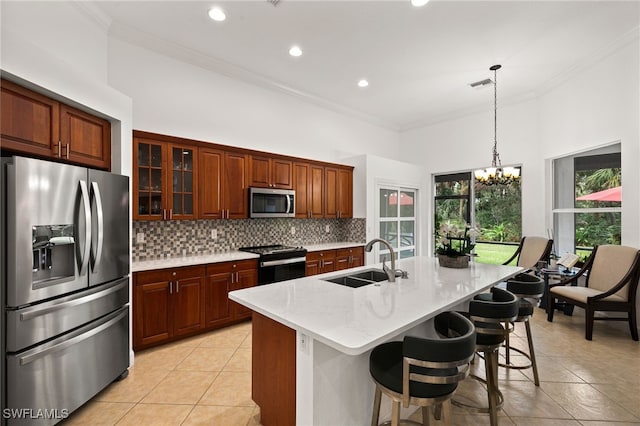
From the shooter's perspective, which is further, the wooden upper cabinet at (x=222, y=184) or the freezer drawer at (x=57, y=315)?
the wooden upper cabinet at (x=222, y=184)

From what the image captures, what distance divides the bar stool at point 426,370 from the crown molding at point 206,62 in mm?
3942

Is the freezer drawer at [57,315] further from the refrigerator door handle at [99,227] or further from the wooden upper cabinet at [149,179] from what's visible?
the wooden upper cabinet at [149,179]

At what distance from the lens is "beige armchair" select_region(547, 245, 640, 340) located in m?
3.25

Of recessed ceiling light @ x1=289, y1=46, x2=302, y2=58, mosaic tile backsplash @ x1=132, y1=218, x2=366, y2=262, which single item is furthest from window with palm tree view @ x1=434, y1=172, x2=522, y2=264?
recessed ceiling light @ x1=289, y1=46, x2=302, y2=58

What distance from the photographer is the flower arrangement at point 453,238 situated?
2.84 metres

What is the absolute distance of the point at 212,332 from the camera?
11.4 ft

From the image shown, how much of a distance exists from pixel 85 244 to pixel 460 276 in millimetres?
2982

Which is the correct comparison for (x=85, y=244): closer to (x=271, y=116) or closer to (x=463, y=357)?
(x=463, y=357)

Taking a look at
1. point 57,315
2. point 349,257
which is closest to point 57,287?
point 57,315

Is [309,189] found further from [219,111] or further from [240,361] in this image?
[240,361]

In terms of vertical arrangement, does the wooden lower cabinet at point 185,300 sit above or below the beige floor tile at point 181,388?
above

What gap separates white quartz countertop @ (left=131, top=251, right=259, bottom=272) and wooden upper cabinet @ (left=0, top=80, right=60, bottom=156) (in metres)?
1.36

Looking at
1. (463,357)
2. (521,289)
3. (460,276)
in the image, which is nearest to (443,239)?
(460,276)

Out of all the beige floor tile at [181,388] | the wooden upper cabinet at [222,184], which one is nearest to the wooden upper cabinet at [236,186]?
the wooden upper cabinet at [222,184]
